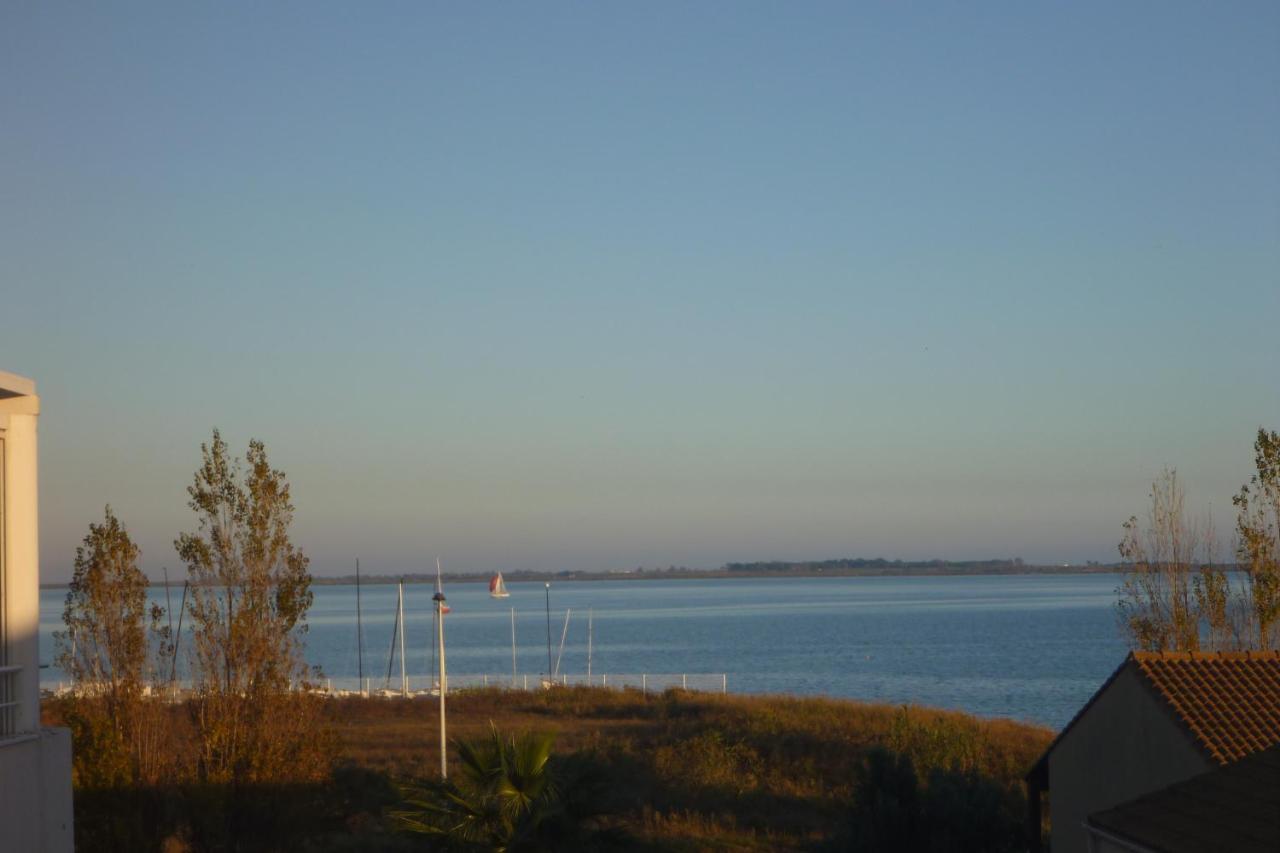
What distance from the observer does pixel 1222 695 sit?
18016 millimetres

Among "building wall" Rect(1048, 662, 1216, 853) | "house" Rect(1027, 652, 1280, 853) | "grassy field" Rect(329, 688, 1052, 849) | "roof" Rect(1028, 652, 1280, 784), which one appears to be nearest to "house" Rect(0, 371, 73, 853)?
"house" Rect(1027, 652, 1280, 853)

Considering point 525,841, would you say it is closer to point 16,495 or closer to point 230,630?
point 16,495

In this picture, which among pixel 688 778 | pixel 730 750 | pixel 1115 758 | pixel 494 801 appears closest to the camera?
pixel 494 801

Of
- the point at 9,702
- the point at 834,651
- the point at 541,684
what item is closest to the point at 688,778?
the point at 9,702

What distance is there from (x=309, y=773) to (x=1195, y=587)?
20.2 metres

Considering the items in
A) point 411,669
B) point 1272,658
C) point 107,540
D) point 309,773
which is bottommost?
point 411,669

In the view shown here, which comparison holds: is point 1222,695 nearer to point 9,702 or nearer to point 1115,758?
point 1115,758

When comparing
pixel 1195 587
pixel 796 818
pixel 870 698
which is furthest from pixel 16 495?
pixel 870 698

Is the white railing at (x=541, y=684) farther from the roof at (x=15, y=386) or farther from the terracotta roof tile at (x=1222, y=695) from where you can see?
the roof at (x=15, y=386)

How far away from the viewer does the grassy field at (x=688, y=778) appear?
23203 millimetres

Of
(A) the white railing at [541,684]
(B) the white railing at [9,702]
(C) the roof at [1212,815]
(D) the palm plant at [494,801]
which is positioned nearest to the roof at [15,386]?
(B) the white railing at [9,702]

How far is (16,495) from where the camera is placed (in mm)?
12070

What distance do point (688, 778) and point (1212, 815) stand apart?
24.2 m

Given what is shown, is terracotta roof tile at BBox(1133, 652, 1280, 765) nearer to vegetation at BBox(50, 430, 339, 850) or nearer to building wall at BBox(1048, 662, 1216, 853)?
building wall at BBox(1048, 662, 1216, 853)
